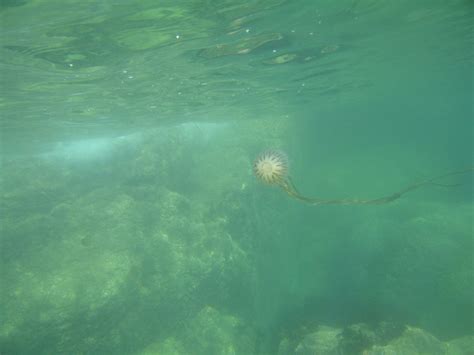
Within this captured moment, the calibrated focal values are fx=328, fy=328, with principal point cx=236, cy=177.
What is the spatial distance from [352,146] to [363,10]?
31957 millimetres

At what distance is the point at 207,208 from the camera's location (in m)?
20.7

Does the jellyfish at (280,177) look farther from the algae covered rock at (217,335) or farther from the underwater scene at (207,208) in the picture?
the algae covered rock at (217,335)

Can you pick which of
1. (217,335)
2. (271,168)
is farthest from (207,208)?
(271,168)

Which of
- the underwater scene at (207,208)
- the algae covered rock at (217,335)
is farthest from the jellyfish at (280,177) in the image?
the algae covered rock at (217,335)

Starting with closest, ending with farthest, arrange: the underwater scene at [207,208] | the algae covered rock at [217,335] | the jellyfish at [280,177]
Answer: the jellyfish at [280,177] < the underwater scene at [207,208] < the algae covered rock at [217,335]

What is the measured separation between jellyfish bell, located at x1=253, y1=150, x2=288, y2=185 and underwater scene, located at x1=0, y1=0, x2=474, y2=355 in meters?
7.43

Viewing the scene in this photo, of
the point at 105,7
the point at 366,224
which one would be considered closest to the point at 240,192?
the point at 366,224

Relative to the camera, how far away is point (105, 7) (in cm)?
934

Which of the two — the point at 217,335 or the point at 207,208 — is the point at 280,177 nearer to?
the point at 217,335

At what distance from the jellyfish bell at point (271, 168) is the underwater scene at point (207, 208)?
7429mm

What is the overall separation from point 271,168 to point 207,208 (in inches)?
648

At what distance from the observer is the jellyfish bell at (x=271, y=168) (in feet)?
14.6

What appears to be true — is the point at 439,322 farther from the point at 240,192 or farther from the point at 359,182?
the point at 359,182

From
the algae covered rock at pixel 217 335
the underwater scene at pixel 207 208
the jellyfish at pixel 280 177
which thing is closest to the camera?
the jellyfish at pixel 280 177
